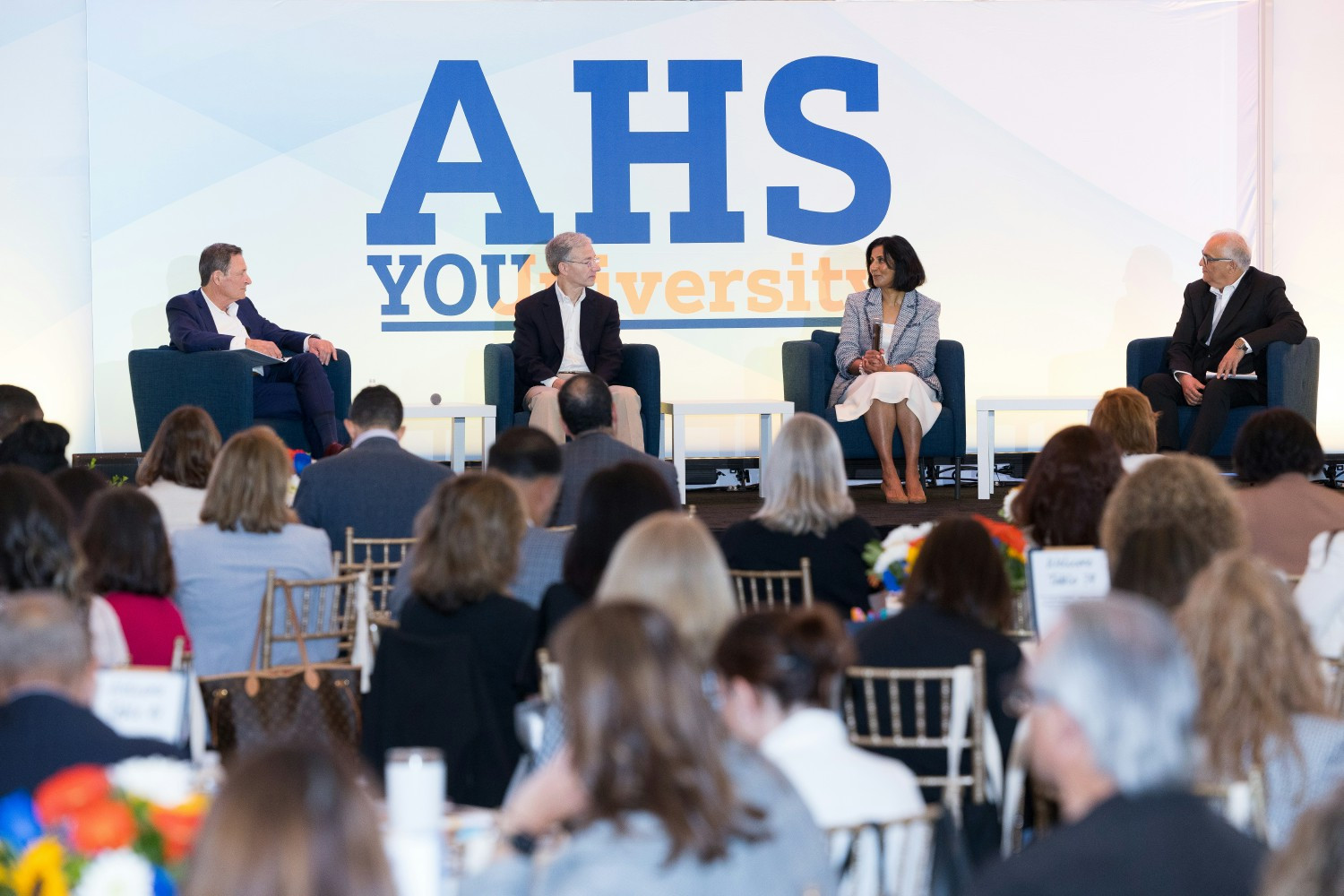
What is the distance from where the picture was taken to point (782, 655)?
2.22 m

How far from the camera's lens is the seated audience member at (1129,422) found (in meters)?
5.52

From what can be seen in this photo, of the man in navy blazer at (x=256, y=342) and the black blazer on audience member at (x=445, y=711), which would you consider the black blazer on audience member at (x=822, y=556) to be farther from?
the man in navy blazer at (x=256, y=342)

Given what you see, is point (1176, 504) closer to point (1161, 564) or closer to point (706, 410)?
point (1161, 564)

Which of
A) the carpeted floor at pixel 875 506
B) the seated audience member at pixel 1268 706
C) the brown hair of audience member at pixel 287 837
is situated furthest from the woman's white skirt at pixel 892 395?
the brown hair of audience member at pixel 287 837

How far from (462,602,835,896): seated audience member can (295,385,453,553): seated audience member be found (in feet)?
11.5

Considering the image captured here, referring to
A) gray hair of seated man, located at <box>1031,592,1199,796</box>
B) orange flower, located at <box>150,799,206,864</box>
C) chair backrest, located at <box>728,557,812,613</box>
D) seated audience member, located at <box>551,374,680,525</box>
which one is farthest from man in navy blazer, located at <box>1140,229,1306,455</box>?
orange flower, located at <box>150,799,206,864</box>

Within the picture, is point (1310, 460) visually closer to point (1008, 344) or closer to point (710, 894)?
point (710, 894)

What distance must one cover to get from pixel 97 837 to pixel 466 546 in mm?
1653

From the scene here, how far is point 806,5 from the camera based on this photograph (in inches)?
354

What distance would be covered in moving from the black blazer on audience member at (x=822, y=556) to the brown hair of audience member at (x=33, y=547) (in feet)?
5.46

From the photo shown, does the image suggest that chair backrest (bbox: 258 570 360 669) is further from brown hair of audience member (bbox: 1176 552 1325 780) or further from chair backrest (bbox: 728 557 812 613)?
brown hair of audience member (bbox: 1176 552 1325 780)

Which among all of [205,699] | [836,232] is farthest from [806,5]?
[205,699]

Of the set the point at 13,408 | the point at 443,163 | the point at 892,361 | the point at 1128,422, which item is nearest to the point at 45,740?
the point at 13,408

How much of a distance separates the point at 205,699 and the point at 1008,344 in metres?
6.48
